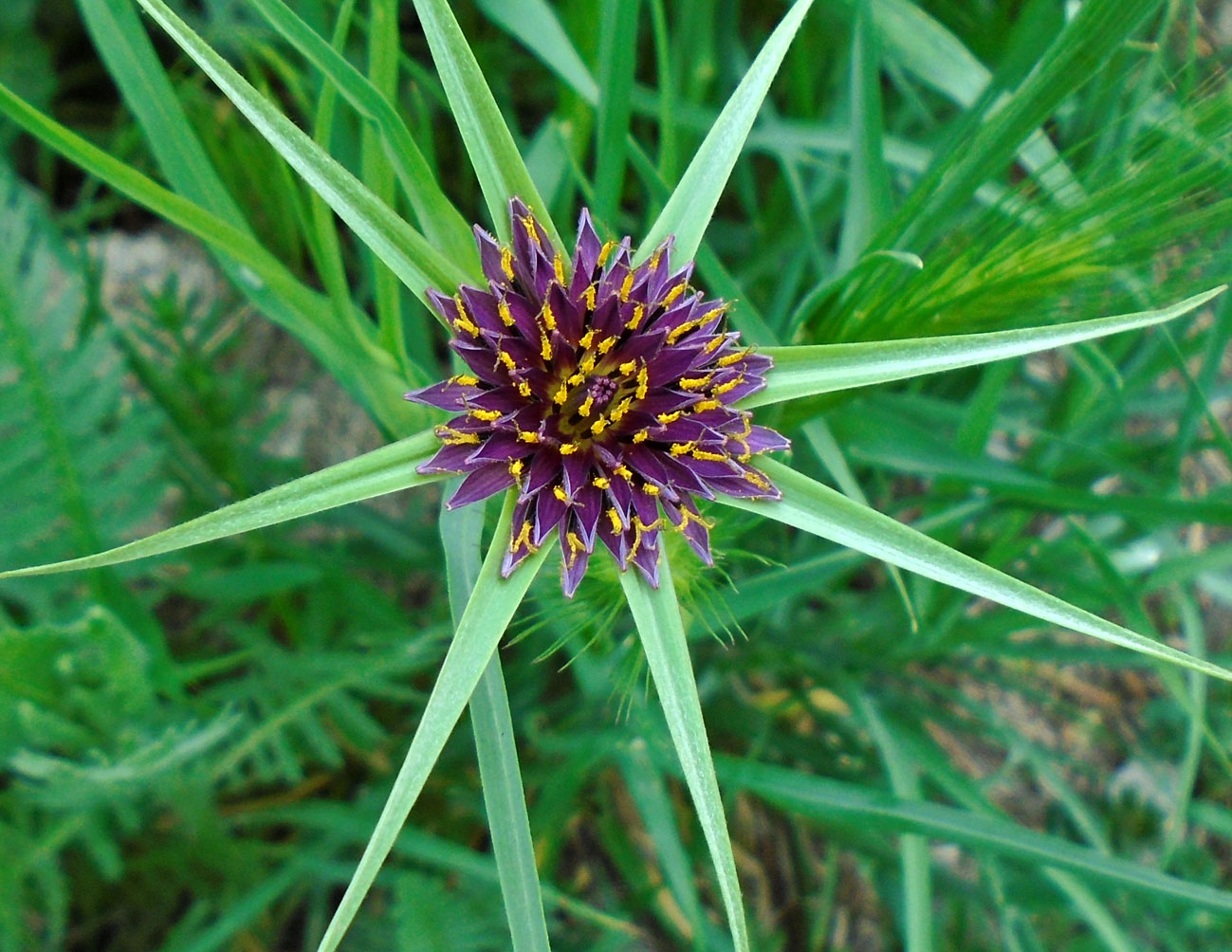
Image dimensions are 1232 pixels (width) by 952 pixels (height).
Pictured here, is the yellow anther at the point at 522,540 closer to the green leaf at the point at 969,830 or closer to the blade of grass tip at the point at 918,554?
the blade of grass tip at the point at 918,554

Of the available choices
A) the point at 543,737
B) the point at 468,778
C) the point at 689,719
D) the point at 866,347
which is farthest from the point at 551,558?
the point at 468,778

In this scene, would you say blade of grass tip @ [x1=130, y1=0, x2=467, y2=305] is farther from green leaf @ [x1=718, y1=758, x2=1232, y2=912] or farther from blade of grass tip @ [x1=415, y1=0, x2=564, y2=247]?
green leaf @ [x1=718, y1=758, x2=1232, y2=912]

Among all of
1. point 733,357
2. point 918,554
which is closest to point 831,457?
point 733,357

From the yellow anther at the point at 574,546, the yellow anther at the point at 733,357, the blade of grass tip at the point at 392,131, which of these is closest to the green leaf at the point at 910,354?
the yellow anther at the point at 733,357

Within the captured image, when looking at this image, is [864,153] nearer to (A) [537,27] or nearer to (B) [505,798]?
(A) [537,27]

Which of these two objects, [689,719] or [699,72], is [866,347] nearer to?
[689,719]
